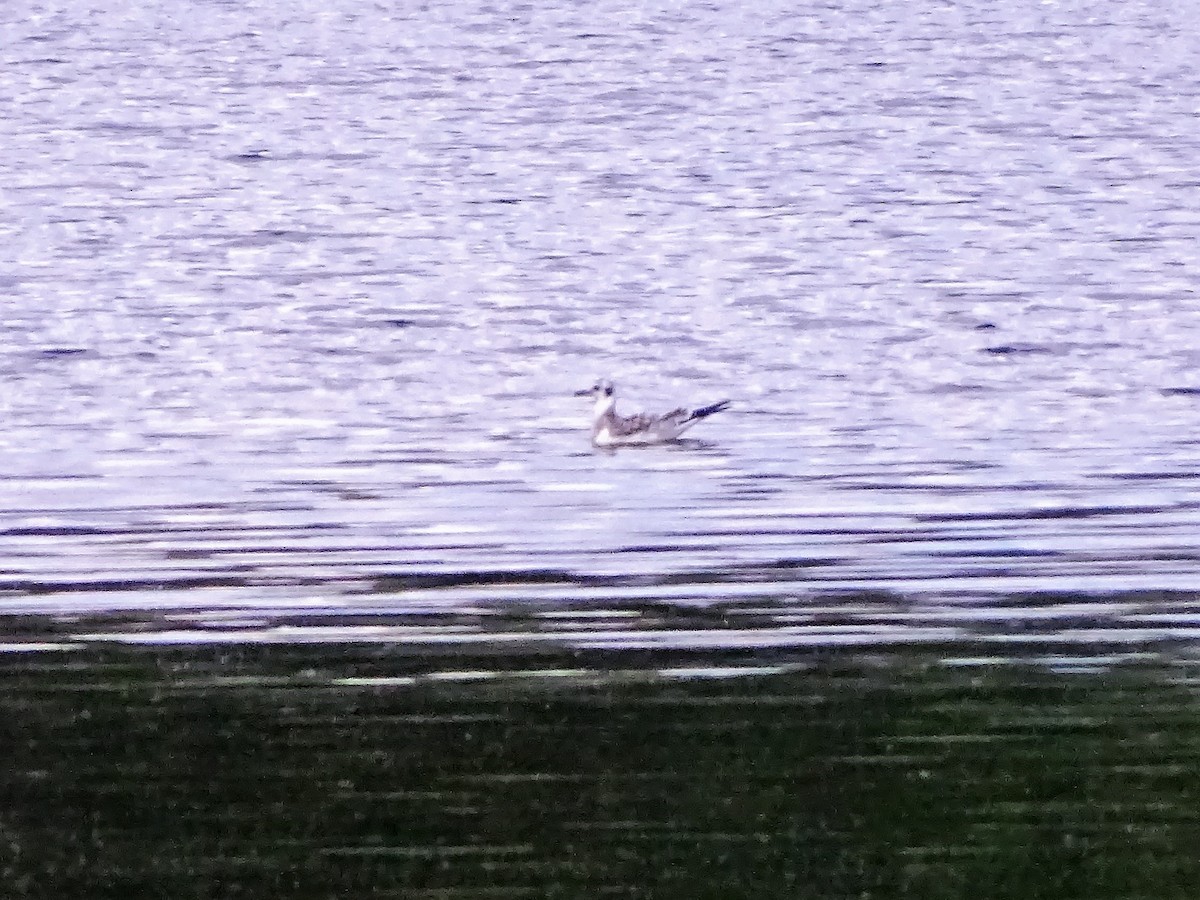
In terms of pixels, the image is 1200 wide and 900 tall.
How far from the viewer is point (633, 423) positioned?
582cm

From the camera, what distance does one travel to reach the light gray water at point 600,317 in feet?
15.5

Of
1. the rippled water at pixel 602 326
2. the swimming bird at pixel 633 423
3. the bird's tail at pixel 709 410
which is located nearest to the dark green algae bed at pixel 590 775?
the rippled water at pixel 602 326

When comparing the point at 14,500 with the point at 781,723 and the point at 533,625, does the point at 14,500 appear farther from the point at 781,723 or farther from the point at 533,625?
the point at 781,723

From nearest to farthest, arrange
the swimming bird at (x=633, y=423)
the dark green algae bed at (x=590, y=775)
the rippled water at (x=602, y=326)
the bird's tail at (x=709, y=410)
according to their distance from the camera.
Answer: the dark green algae bed at (x=590, y=775) < the rippled water at (x=602, y=326) < the swimming bird at (x=633, y=423) < the bird's tail at (x=709, y=410)

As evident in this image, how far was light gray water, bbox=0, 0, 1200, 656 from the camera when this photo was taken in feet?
15.5

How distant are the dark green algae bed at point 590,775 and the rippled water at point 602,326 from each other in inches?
5.4

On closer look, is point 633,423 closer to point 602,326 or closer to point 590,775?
point 602,326

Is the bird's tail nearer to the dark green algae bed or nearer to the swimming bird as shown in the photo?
the swimming bird

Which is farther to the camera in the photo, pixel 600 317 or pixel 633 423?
pixel 600 317

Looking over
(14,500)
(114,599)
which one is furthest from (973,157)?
(114,599)

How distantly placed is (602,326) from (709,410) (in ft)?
3.69

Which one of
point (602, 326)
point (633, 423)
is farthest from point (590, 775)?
point (602, 326)

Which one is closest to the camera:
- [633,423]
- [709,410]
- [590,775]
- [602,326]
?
[590,775]

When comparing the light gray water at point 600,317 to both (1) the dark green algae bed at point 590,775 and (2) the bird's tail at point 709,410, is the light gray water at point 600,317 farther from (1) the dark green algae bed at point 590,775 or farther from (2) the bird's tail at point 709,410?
(1) the dark green algae bed at point 590,775
